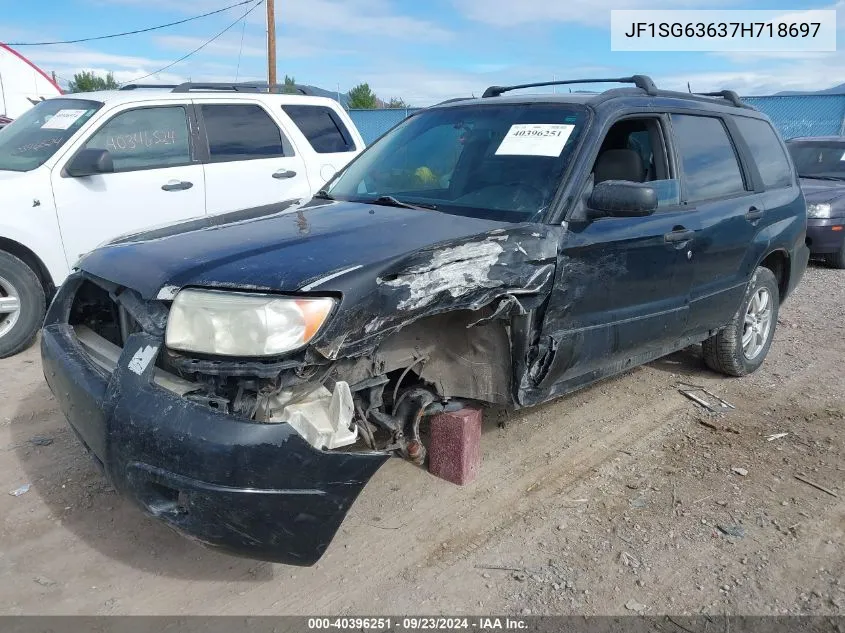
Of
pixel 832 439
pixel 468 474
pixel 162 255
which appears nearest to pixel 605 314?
pixel 468 474

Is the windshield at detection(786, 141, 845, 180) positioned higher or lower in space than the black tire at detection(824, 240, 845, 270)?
higher

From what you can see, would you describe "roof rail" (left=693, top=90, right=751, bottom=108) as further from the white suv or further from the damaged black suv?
the white suv

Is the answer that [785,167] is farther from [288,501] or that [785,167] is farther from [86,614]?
[86,614]

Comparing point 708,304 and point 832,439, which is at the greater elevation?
point 708,304

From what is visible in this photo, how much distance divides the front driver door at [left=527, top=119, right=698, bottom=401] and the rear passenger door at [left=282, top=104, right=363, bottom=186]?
3.53 meters

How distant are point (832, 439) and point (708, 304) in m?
1.03

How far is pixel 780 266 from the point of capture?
16.6 feet

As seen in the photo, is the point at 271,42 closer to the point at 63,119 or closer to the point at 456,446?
the point at 63,119

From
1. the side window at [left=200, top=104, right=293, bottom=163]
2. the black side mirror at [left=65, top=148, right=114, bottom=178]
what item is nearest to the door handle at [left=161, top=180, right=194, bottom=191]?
the side window at [left=200, top=104, right=293, bottom=163]

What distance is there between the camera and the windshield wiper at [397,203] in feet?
10.8

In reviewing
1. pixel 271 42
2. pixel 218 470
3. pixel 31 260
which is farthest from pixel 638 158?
pixel 271 42

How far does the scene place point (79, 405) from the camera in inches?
99.3

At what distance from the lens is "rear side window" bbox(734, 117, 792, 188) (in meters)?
4.60

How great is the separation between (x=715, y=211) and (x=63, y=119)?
4929 mm
